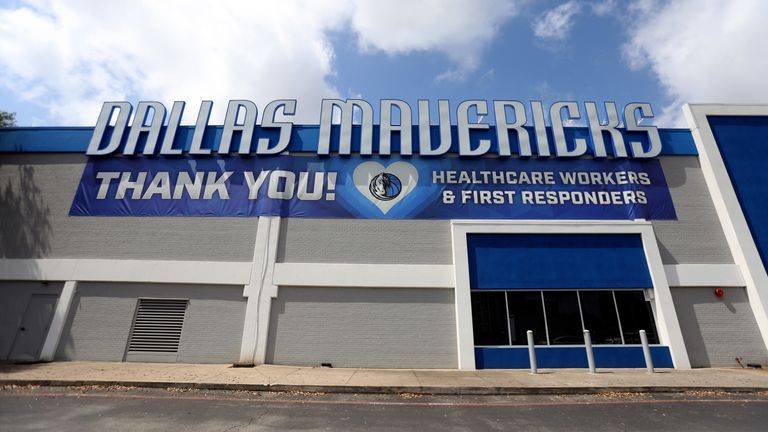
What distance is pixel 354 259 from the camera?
15.4m

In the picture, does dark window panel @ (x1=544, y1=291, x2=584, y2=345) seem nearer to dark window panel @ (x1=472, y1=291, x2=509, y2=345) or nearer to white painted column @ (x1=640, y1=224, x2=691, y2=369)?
dark window panel @ (x1=472, y1=291, x2=509, y2=345)

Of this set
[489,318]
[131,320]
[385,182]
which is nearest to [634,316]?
[489,318]

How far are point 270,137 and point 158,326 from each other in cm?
971

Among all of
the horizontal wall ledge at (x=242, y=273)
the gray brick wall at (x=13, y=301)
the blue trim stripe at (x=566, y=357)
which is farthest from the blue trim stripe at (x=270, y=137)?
the blue trim stripe at (x=566, y=357)

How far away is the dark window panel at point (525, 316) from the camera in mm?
14195

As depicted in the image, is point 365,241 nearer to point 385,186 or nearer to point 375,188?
point 375,188

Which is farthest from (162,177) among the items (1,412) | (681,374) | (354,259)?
(681,374)

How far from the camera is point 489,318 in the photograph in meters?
14.6

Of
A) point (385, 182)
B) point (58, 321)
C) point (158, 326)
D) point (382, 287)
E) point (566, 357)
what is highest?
point (385, 182)

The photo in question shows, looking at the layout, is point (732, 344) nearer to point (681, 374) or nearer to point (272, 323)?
point (681, 374)

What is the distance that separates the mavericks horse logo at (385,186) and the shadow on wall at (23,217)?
47.7 feet

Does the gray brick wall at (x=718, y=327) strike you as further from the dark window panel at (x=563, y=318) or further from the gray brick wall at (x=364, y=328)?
the gray brick wall at (x=364, y=328)

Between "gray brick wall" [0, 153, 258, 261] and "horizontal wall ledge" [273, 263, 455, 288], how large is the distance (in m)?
2.07

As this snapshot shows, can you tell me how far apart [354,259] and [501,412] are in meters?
8.74
